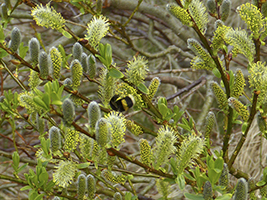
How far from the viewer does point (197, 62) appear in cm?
37

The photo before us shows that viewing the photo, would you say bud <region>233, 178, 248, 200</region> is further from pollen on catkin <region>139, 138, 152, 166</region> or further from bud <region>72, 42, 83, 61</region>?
bud <region>72, 42, 83, 61</region>

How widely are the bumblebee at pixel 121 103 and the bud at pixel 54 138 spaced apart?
2.7 inches

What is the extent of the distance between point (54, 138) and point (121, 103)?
76mm

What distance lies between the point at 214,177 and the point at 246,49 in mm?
136

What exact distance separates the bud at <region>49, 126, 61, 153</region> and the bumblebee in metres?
0.07

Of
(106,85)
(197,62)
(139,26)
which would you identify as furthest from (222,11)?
(139,26)

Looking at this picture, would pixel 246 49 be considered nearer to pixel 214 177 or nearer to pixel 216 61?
pixel 216 61

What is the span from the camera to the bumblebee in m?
0.31

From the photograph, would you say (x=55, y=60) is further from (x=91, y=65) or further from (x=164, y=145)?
(x=164, y=145)

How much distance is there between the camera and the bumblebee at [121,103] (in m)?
0.31

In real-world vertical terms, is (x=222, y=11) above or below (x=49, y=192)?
above

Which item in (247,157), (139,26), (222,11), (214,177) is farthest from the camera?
(139,26)

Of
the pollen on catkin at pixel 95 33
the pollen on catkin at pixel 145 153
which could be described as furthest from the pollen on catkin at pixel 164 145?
the pollen on catkin at pixel 95 33

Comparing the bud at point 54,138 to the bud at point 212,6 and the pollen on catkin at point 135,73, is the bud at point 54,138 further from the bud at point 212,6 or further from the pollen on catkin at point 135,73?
the bud at point 212,6
